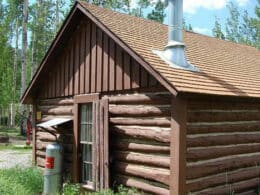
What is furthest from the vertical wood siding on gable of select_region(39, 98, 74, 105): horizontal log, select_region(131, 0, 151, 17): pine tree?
select_region(131, 0, 151, 17): pine tree

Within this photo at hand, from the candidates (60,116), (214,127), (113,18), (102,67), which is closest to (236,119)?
(214,127)

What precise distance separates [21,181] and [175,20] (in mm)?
5707

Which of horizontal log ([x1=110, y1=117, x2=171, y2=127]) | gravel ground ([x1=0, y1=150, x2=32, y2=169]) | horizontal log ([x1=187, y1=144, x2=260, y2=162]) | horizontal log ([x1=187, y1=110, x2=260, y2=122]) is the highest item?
horizontal log ([x1=187, y1=110, x2=260, y2=122])

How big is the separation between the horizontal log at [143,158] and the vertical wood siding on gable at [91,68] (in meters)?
1.44

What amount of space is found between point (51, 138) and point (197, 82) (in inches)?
230

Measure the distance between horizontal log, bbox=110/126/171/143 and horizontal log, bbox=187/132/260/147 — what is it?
0.46 metres

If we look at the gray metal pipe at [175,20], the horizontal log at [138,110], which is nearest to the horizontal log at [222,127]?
the horizontal log at [138,110]

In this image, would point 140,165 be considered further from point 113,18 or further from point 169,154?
point 113,18

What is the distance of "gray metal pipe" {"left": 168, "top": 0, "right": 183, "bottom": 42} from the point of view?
365 inches

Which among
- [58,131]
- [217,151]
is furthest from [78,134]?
[217,151]

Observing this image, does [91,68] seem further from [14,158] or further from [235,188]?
[14,158]

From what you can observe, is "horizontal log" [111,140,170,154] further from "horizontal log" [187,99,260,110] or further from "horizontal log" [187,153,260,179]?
"horizontal log" [187,99,260,110]

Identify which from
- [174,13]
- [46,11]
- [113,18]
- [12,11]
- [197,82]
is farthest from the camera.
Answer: [12,11]

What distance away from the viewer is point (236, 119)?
30.7 feet
